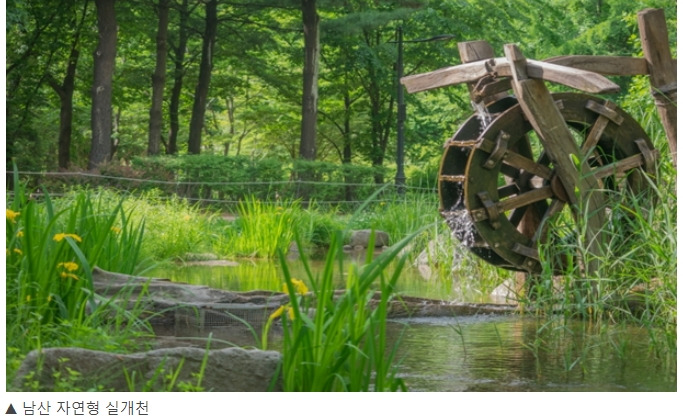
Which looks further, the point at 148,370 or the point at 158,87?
the point at 158,87

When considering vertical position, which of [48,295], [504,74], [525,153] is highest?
[504,74]

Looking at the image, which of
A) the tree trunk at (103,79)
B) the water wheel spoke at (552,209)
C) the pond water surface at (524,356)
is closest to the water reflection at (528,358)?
the pond water surface at (524,356)

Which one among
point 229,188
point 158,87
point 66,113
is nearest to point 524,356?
point 229,188

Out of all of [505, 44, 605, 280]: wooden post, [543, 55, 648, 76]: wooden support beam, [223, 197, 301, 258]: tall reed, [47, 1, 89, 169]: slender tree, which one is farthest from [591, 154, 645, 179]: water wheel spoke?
[47, 1, 89, 169]: slender tree

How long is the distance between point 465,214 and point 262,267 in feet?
10.5

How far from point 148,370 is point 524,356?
2689mm

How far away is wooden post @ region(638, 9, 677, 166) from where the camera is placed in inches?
321

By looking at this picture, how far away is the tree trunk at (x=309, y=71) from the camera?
2347 cm

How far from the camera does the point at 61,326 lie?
4.70 m

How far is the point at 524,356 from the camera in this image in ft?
19.8

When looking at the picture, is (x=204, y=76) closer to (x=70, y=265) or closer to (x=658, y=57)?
(x=658, y=57)

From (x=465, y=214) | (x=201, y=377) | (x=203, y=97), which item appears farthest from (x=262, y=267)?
(x=203, y=97)

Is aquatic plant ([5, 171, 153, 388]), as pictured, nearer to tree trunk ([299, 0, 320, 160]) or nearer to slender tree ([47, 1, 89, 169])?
tree trunk ([299, 0, 320, 160])

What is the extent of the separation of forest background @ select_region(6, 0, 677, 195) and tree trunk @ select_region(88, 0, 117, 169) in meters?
0.03
